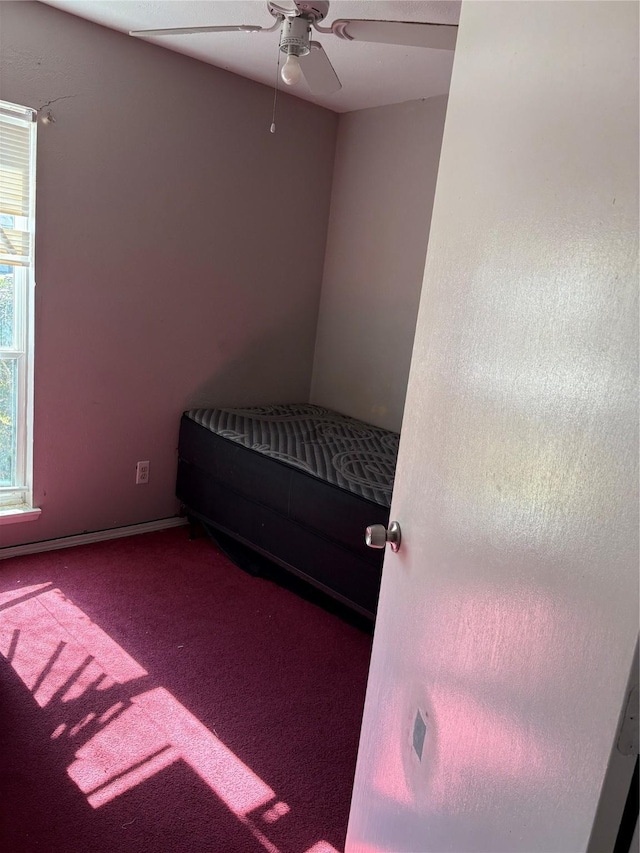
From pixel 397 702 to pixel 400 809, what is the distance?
18 cm

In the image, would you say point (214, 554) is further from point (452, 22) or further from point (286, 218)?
point (452, 22)

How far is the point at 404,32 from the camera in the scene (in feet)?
6.09

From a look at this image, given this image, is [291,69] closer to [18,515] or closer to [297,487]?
[297,487]

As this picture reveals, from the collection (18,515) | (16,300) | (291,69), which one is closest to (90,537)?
(18,515)

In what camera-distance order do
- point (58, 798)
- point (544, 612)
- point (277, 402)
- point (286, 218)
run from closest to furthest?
point (544, 612), point (58, 798), point (286, 218), point (277, 402)

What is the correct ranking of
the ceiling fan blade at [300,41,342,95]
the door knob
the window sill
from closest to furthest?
the door knob < the ceiling fan blade at [300,41,342,95] < the window sill

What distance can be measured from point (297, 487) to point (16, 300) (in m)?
1.44

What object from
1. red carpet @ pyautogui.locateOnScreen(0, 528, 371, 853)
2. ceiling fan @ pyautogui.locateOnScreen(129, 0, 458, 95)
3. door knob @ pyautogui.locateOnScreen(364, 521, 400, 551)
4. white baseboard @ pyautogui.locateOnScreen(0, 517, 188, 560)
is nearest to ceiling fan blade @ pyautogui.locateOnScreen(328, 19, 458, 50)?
ceiling fan @ pyautogui.locateOnScreen(129, 0, 458, 95)

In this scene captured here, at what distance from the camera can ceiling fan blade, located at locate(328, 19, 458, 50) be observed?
180 centimetres

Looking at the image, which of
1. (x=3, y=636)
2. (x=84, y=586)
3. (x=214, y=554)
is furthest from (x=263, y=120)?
(x=3, y=636)

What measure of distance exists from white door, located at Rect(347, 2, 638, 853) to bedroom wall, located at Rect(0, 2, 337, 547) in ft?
6.89

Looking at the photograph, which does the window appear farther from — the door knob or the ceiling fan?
the door knob

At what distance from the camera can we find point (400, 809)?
115 cm

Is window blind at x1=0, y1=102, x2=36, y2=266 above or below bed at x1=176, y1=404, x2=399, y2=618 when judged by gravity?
above
